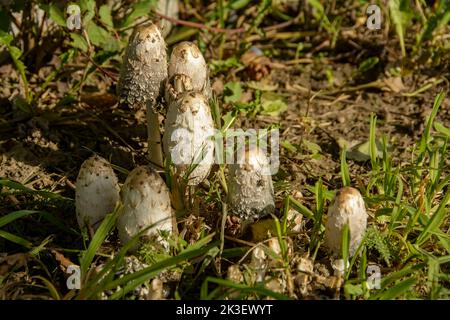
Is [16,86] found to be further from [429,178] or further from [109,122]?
[429,178]

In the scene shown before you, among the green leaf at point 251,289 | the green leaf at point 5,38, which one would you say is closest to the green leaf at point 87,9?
the green leaf at point 5,38

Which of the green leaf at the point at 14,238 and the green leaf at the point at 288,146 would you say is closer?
the green leaf at the point at 14,238

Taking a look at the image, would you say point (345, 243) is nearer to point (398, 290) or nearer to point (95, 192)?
point (398, 290)

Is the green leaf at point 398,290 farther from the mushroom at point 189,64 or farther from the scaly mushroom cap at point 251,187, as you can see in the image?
the mushroom at point 189,64

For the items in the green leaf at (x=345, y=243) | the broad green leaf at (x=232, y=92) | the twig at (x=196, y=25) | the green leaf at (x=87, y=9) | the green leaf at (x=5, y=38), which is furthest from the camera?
the twig at (x=196, y=25)

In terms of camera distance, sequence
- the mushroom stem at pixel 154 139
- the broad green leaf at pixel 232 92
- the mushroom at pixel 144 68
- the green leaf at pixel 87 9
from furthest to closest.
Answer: the broad green leaf at pixel 232 92, the green leaf at pixel 87 9, the mushroom stem at pixel 154 139, the mushroom at pixel 144 68

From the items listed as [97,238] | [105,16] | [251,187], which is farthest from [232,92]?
[97,238]
